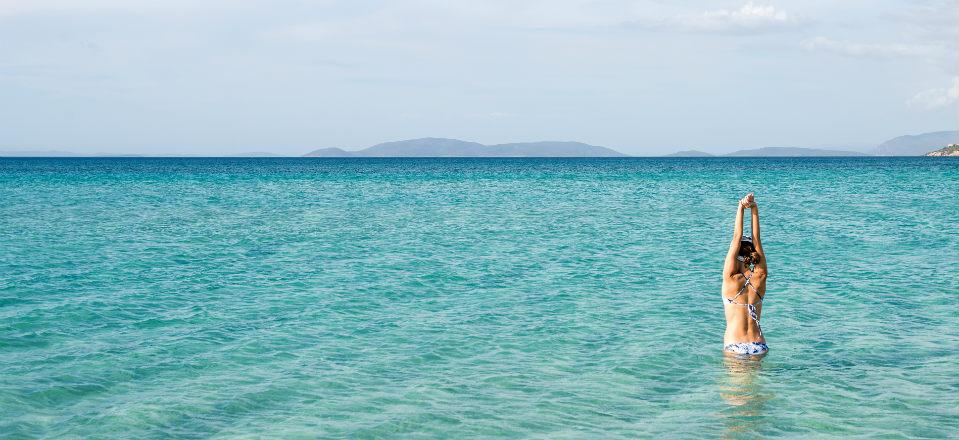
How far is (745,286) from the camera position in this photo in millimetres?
10867

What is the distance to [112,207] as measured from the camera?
137ft

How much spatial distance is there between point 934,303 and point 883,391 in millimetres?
6517

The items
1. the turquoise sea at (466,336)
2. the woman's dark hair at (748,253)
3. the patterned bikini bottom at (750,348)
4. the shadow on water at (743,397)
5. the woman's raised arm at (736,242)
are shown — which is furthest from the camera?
the patterned bikini bottom at (750,348)

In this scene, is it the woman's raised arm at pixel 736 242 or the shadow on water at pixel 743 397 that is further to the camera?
the woman's raised arm at pixel 736 242

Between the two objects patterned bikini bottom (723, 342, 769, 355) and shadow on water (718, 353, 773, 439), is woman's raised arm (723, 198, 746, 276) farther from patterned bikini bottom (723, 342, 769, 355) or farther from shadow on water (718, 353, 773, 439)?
shadow on water (718, 353, 773, 439)

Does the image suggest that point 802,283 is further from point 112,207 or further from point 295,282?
point 112,207

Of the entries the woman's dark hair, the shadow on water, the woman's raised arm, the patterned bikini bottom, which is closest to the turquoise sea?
the shadow on water

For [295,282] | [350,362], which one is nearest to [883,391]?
[350,362]

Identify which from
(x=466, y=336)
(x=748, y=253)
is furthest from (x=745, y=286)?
(x=466, y=336)

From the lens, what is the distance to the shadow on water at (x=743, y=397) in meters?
8.78

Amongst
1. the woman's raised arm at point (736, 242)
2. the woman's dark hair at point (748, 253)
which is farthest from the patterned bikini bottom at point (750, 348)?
the woman's dark hair at point (748, 253)

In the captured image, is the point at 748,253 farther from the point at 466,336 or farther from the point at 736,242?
the point at 466,336

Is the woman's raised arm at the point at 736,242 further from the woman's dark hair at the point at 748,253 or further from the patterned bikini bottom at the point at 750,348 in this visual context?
the patterned bikini bottom at the point at 750,348

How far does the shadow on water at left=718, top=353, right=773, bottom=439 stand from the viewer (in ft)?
28.8
